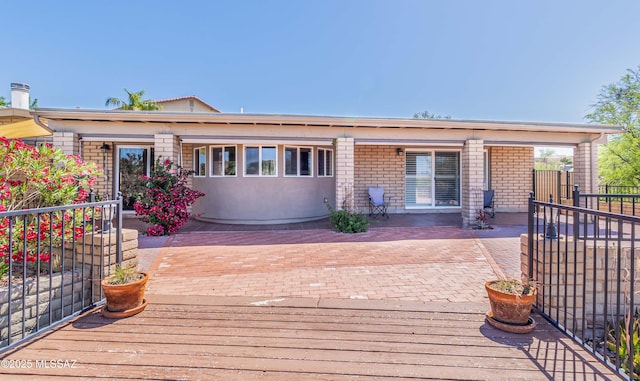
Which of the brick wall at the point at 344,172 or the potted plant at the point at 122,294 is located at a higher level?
the brick wall at the point at 344,172

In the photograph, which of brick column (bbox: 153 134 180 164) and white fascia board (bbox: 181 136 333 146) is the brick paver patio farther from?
white fascia board (bbox: 181 136 333 146)

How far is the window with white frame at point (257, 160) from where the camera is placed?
8344mm

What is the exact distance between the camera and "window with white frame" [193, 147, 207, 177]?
890cm

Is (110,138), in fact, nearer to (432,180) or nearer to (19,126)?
(19,126)

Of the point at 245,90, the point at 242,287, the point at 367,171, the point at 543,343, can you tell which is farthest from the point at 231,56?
the point at 543,343

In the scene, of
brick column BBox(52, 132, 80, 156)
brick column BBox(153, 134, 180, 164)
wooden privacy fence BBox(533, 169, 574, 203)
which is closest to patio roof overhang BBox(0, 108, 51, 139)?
brick column BBox(52, 132, 80, 156)

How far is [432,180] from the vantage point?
10.4 meters

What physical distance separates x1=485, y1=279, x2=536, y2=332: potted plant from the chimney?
12.2m

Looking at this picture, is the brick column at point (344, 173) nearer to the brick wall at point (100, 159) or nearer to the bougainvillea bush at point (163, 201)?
the bougainvillea bush at point (163, 201)

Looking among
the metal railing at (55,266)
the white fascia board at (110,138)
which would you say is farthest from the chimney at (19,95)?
the metal railing at (55,266)

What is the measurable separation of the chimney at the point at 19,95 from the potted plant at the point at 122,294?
9402 mm

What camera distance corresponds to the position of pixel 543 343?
2293 mm

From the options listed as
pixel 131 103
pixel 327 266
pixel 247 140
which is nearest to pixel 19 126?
pixel 247 140

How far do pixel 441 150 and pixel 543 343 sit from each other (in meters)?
8.74
